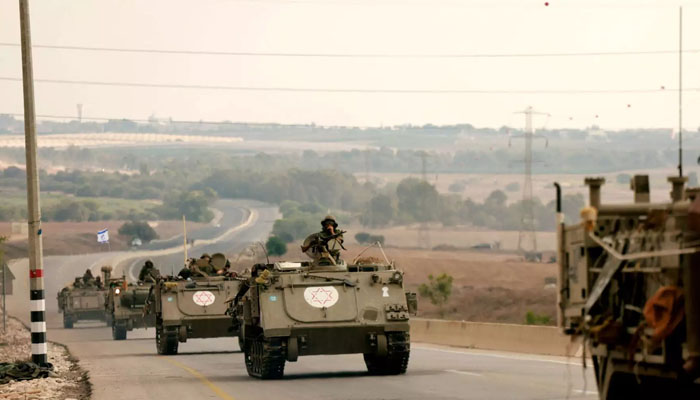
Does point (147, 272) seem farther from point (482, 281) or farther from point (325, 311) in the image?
point (482, 281)

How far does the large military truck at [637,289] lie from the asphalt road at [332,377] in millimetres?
703

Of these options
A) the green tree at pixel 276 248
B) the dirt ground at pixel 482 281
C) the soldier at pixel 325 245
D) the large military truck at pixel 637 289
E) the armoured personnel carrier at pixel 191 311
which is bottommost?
Answer: the dirt ground at pixel 482 281

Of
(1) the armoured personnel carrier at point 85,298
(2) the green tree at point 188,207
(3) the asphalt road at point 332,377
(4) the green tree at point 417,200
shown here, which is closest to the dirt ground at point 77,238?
(2) the green tree at point 188,207

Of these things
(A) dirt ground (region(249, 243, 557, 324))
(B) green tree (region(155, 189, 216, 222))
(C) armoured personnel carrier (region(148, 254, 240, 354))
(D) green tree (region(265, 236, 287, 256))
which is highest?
(C) armoured personnel carrier (region(148, 254, 240, 354))

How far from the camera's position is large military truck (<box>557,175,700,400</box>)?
10.1 meters

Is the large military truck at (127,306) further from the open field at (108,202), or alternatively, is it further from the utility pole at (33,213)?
the open field at (108,202)

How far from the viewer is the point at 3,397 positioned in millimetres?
22141

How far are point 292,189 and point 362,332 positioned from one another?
172m

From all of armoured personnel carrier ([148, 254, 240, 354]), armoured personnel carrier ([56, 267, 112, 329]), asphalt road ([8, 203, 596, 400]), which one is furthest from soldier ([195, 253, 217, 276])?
armoured personnel carrier ([56, 267, 112, 329])

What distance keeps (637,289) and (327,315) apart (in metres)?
14.5

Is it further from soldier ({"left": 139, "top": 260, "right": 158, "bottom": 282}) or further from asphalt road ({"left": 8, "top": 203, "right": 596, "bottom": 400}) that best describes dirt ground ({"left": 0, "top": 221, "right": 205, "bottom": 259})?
asphalt road ({"left": 8, "top": 203, "right": 596, "bottom": 400})

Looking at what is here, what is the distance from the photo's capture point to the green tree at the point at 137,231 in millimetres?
170000

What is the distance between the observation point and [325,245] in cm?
2630

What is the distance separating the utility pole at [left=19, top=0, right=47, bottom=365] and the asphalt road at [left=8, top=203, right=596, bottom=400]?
4.25 feet
